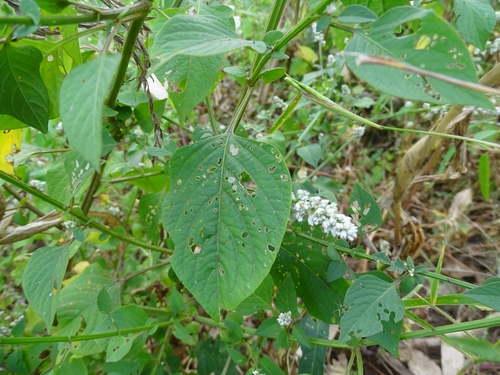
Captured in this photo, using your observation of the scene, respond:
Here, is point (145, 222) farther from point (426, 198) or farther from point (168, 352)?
point (426, 198)

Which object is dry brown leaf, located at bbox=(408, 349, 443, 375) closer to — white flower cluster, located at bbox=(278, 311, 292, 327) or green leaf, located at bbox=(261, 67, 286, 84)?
white flower cluster, located at bbox=(278, 311, 292, 327)

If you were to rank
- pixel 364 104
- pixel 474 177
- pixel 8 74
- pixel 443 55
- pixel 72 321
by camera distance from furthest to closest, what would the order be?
pixel 474 177 → pixel 364 104 → pixel 72 321 → pixel 8 74 → pixel 443 55

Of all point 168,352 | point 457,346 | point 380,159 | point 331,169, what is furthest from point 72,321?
point 380,159

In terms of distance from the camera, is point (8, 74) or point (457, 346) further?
point (457, 346)

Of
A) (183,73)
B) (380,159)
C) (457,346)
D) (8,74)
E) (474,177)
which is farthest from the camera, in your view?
(380,159)

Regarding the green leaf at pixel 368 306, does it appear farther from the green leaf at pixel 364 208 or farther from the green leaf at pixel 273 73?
the green leaf at pixel 273 73

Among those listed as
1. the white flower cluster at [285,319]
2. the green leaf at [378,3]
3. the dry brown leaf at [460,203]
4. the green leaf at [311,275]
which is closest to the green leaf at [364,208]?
the green leaf at [311,275]

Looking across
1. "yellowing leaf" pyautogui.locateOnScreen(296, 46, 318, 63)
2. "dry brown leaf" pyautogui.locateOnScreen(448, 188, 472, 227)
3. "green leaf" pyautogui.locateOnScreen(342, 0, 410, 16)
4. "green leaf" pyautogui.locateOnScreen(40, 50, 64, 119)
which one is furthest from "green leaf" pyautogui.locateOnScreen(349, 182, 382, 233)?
"yellowing leaf" pyautogui.locateOnScreen(296, 46, 318, 63)

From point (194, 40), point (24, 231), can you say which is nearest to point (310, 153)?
point (194, 40)
